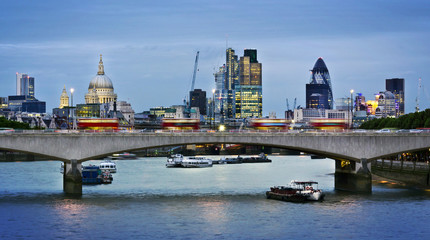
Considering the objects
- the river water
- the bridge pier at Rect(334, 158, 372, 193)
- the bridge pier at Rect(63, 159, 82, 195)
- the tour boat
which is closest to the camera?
the river water

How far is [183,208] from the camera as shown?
275ft

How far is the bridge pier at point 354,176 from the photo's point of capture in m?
98.2

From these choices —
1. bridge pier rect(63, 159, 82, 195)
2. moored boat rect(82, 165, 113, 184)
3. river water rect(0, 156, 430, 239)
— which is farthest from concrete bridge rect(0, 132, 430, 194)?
moored boat rect(82, 165, 113, 184)

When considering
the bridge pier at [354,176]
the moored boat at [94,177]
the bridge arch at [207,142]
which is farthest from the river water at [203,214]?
the moored boat at [94,177]

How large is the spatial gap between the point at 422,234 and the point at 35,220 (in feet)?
119

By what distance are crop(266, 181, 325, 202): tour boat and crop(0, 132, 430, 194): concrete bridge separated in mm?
5824

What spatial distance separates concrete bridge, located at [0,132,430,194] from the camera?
9294 centimetres

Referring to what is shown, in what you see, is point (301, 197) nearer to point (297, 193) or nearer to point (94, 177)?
point (297, 193)

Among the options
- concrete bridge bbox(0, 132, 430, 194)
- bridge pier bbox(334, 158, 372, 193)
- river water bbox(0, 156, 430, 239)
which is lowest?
river water bbox(0, 156, 430, 239)

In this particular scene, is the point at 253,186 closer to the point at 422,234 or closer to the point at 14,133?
the point at 14,133

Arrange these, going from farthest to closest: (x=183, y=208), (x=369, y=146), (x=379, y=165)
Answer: (x=379, y=165) → (x=369, y=146) → (x=183, y=208)

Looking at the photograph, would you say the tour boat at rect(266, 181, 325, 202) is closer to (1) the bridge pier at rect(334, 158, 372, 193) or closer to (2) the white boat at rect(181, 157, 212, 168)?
(1) the bridge pier at rect(334, 158, 372, 193)

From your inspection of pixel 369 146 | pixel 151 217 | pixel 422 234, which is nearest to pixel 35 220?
pixel 151 217

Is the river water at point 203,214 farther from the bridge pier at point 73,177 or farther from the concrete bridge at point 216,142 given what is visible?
the concrete bridge at point 216,142
